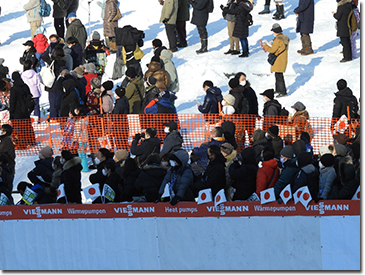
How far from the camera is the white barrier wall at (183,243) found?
10.2 meters

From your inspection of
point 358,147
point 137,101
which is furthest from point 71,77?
point 358,147

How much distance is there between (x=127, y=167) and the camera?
10.8 meters

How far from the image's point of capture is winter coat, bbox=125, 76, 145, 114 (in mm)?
15250

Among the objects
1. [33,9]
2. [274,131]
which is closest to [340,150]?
[274,131]

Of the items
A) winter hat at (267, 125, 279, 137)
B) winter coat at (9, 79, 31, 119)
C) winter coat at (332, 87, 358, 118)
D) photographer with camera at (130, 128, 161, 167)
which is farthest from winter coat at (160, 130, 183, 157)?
winter coat at (9, 79, 31, 119)

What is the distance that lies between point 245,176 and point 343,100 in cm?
480

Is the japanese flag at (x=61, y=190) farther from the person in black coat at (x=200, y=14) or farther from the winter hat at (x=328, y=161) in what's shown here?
the person in black coat at (x=200, y=14)

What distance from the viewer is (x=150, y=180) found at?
10531 mm

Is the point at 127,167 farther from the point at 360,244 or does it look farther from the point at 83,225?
the point at 360,244

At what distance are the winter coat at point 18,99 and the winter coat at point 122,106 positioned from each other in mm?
2153

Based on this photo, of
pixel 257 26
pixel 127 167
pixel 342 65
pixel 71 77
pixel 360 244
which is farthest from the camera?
pixel 257 26

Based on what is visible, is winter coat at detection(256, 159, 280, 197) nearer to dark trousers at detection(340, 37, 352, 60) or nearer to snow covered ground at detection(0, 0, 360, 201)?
snow covered ground at detection(0, 0, 360, 201)

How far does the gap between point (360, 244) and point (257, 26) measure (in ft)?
40.2

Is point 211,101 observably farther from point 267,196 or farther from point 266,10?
point 266,10
